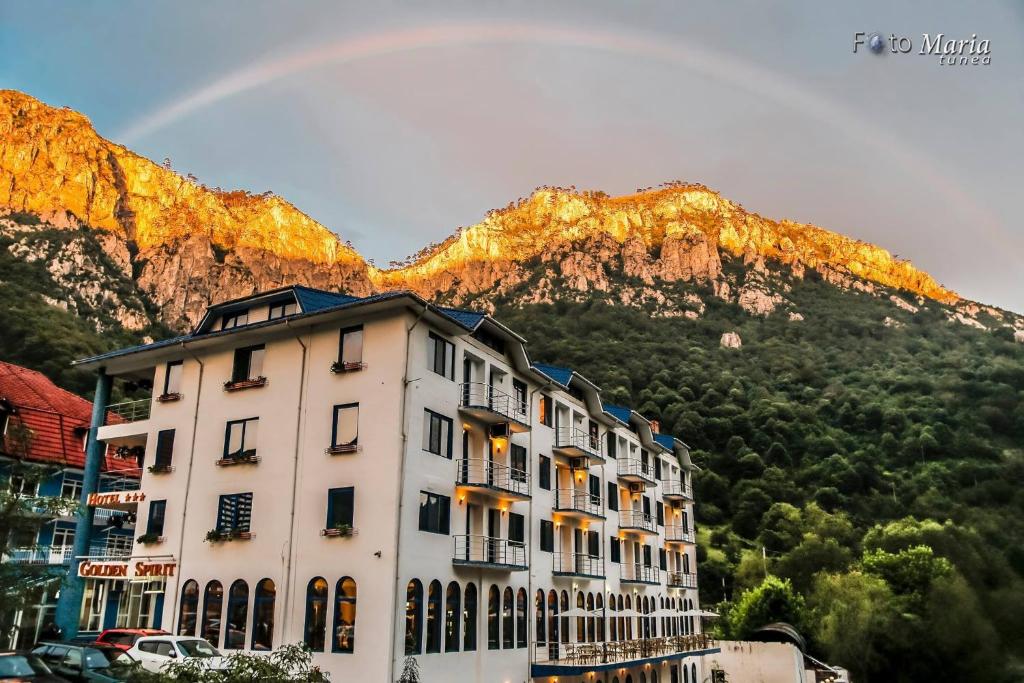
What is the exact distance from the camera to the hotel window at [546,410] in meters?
40.1

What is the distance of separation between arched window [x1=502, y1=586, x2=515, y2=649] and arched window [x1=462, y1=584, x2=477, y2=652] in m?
2.54

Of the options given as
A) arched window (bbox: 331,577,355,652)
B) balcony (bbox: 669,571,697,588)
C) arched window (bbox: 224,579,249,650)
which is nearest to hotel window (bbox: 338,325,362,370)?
arched window (bbox: 331,577,355,652)

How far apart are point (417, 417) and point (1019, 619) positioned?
5726cm

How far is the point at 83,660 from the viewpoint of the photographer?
832 inches

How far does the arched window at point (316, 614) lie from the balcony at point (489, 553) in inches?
200

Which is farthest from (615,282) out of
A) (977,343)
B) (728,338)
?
(977,343)

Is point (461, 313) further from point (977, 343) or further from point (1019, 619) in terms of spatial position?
point (977, 343)

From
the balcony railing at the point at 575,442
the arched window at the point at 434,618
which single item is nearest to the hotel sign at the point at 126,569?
the arched window at the point at 434,618

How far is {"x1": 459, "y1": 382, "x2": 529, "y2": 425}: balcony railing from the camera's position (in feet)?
106

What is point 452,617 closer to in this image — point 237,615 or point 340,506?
point 340,506

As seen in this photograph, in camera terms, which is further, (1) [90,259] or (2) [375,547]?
(1) [90,259]

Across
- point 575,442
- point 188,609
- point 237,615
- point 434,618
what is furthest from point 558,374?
point 188,609

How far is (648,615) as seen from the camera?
165ft

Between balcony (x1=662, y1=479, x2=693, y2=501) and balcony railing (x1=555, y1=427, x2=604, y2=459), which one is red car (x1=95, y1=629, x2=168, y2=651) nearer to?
balcony railing (x1=555, y1=427, x2=604, y2=459)
